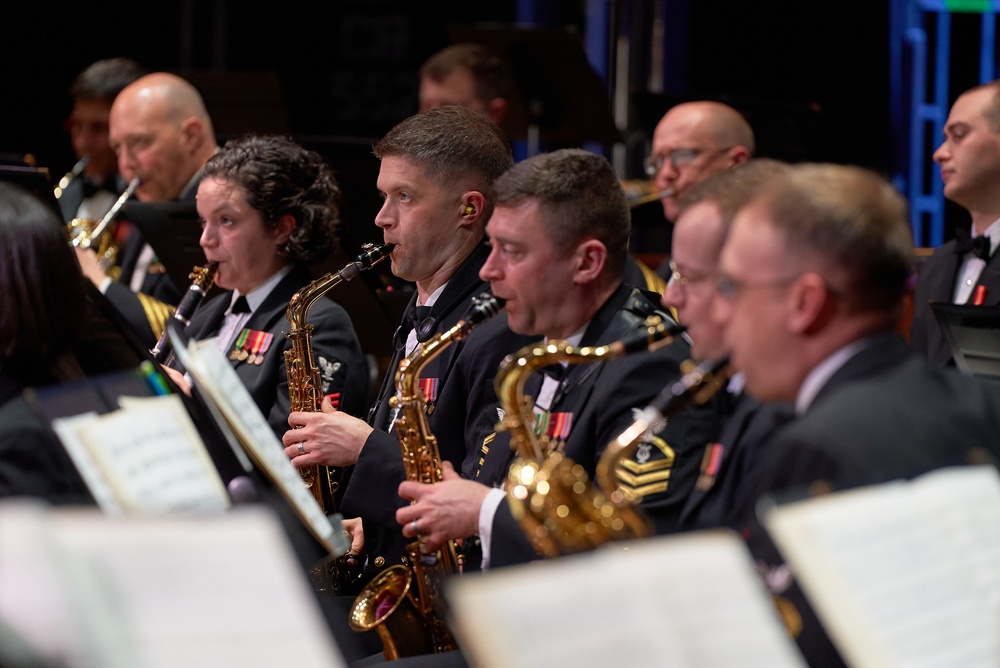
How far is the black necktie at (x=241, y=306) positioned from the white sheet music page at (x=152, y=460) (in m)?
1.82

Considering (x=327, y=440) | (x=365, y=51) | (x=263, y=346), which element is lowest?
(x=327, y=440)

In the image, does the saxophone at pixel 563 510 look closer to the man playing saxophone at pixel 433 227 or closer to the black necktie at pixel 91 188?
the man playing saxophone at pixel 433 227

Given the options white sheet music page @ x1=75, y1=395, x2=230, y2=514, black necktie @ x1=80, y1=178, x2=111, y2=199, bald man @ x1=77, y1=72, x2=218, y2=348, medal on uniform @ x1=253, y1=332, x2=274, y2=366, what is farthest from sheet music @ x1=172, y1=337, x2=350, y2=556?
black necktie @ x1=80, y1=178, x2=111, y2=199

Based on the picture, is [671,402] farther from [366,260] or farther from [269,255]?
[269,255]

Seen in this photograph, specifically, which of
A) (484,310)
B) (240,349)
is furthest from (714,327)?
(240,349)

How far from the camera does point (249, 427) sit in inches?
90.7

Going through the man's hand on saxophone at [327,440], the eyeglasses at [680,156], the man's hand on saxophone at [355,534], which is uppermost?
the eyeglasses at [680,156]

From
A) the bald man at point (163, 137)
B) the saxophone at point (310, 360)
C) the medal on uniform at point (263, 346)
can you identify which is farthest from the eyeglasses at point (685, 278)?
the bald man at point (163, 137)

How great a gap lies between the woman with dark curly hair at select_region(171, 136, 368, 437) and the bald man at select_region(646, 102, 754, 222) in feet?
6.04

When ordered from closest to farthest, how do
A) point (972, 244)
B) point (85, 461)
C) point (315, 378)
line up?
point (85, 461)
point (315, 378)
point (972, 244)

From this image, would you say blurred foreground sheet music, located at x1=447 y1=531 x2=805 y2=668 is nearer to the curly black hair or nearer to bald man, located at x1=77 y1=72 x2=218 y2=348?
the curly black hair

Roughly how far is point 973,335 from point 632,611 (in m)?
1.75

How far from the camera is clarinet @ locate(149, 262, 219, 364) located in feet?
12.8

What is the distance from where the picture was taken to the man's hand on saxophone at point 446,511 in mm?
2662
